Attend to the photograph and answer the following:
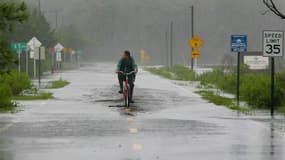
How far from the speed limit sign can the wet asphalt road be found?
2.04 meters

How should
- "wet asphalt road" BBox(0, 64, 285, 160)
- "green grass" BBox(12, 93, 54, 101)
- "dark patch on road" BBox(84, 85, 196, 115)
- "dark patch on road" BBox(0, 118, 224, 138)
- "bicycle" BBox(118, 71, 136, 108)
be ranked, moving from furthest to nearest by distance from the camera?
"green grass" BBox(12, 93, 54, 101) → "dark patch on road" BBox(84, 85, 196, 115) → "bicycle" BBox(118, 71, 136, 108) → "dark patch on road" BBox(0, 118, 224, 138) → "wet asphalt road" BBox(0, 64, 285, 160)

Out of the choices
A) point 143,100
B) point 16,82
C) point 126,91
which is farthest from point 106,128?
point 16,82

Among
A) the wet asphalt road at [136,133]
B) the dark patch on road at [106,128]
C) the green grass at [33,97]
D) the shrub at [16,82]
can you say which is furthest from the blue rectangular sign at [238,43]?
the shrub at [16,82]

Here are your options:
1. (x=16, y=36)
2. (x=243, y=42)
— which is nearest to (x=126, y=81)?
(x=243, y=42)

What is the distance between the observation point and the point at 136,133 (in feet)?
63.5

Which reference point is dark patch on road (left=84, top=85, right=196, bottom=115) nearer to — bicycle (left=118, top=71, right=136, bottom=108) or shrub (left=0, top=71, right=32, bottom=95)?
bicycle (left=118, top=71, right=136, bottom=108)

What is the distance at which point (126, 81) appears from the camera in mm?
29047

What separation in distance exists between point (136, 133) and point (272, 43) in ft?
26.2

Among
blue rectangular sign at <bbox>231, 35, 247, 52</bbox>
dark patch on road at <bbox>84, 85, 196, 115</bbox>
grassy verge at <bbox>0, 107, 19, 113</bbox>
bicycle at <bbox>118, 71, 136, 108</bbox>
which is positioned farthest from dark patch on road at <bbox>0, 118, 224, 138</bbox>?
blue rectangular sign at <bbox>231, 35, 247, 52</bbox>

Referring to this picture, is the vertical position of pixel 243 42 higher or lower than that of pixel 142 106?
higher

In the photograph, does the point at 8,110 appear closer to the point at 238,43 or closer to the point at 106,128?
the point at 106,128

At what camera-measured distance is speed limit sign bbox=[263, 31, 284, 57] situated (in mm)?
25781

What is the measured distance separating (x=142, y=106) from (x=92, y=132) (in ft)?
33.5

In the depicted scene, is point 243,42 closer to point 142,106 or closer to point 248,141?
point 142,106
